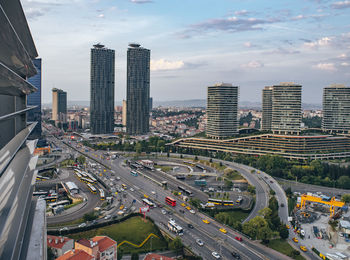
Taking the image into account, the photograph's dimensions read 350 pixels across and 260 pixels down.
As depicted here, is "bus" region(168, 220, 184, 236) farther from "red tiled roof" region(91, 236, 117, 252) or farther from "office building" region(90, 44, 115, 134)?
"office building" region(90, 44, 115, 134)

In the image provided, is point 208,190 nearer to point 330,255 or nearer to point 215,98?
point 330,255

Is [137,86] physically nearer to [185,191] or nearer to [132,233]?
[185,191]

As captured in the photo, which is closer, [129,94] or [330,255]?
[330,255]

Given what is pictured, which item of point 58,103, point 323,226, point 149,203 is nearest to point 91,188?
point 149,203

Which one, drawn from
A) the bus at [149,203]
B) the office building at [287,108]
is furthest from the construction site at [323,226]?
the office building at [287,108]

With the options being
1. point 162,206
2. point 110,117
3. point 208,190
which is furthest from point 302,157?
point 110,117
